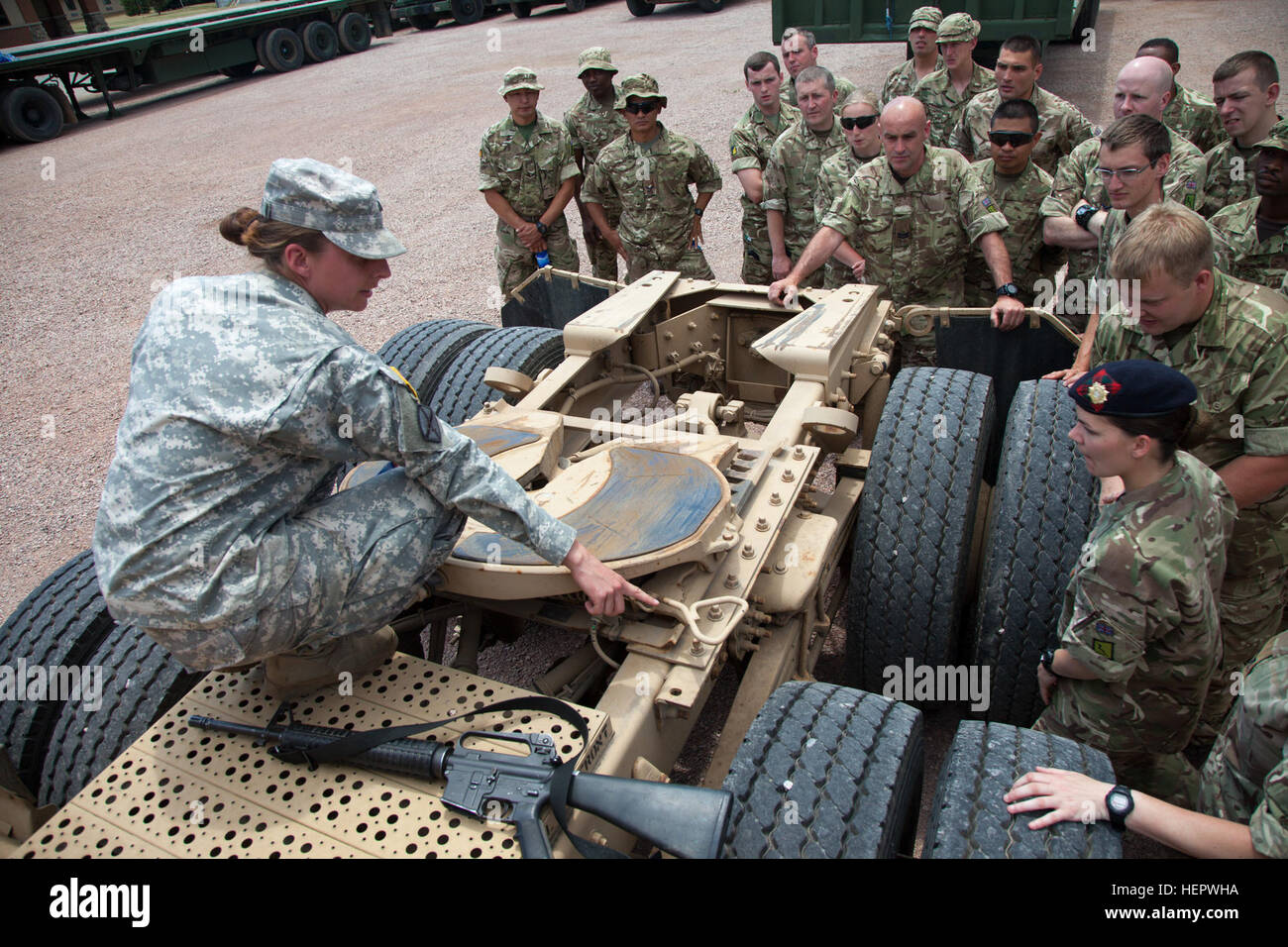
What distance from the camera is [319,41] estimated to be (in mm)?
20766

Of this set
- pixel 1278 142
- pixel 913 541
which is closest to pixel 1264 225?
pixel 1278 142

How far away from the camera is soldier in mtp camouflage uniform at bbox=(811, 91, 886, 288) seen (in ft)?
16.9

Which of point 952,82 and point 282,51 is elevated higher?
point 282,51

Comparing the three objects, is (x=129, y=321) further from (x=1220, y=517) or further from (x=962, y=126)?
(x=1220, y=517)

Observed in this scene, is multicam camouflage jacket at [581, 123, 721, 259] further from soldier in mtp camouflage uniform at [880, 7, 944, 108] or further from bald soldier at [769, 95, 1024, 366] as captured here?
soldier in mtp camouflage uniform at [880, 7, 944, 108]

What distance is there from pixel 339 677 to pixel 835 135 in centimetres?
496

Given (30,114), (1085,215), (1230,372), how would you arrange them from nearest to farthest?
(1230,372) → (1085,215) → (30,114)

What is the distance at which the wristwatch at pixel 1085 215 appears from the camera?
14.7 feet

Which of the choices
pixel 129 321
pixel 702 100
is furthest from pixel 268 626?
pixel 702 100

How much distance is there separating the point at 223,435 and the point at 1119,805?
2063 millimetres

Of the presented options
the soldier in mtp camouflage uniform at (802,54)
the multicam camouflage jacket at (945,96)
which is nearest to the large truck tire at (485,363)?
the soldier in mtp camouflage uniform at (802,54)

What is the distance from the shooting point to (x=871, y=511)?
3.21 metres

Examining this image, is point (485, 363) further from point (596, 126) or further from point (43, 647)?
point (596, 126)

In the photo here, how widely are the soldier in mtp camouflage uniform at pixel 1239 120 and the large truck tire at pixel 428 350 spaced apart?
3798 millimetres
